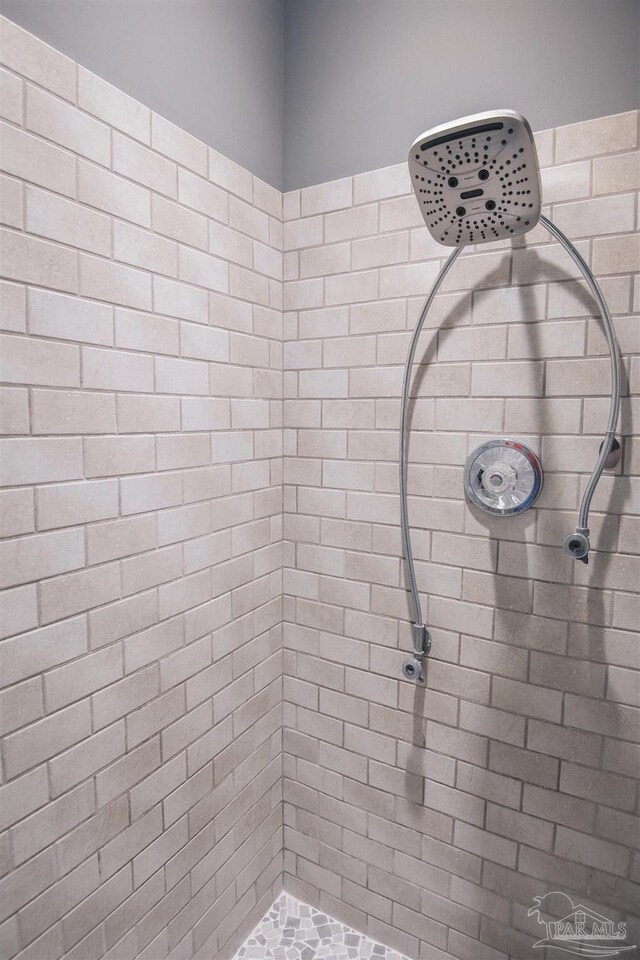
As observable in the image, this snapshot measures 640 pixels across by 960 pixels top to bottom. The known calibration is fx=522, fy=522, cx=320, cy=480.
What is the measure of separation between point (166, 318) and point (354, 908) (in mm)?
1633

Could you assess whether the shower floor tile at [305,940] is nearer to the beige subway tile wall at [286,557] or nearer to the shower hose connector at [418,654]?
the beige subway tile wall at [286,557]

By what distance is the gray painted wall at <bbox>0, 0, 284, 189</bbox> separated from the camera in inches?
35.3

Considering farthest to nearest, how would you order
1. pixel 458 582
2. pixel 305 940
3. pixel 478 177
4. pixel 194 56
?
pixel 305 940 → pixel 458 582 → pixel 194 56 → pixel 478 177

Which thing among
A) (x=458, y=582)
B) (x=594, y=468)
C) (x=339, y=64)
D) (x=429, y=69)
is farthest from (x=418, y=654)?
(x=339, y=64)

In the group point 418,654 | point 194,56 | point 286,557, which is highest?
point 194,56

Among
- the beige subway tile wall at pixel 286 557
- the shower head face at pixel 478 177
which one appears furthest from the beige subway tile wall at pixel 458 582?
the shower head face at pixel 478 177

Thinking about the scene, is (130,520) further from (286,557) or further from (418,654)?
(418,654)

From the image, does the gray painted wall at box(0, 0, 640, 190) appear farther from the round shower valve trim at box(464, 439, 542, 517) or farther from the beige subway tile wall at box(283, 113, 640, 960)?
the round shower valve trim at box(464, 439, 542, 517)

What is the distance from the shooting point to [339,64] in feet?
4.33

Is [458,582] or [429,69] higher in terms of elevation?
[429,69]

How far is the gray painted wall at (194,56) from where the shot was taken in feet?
2.94

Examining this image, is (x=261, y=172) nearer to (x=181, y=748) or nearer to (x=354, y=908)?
(x=181, y=748)

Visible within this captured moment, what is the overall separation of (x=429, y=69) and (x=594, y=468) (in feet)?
3.22

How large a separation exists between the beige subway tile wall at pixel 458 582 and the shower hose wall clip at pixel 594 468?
0.04 m
